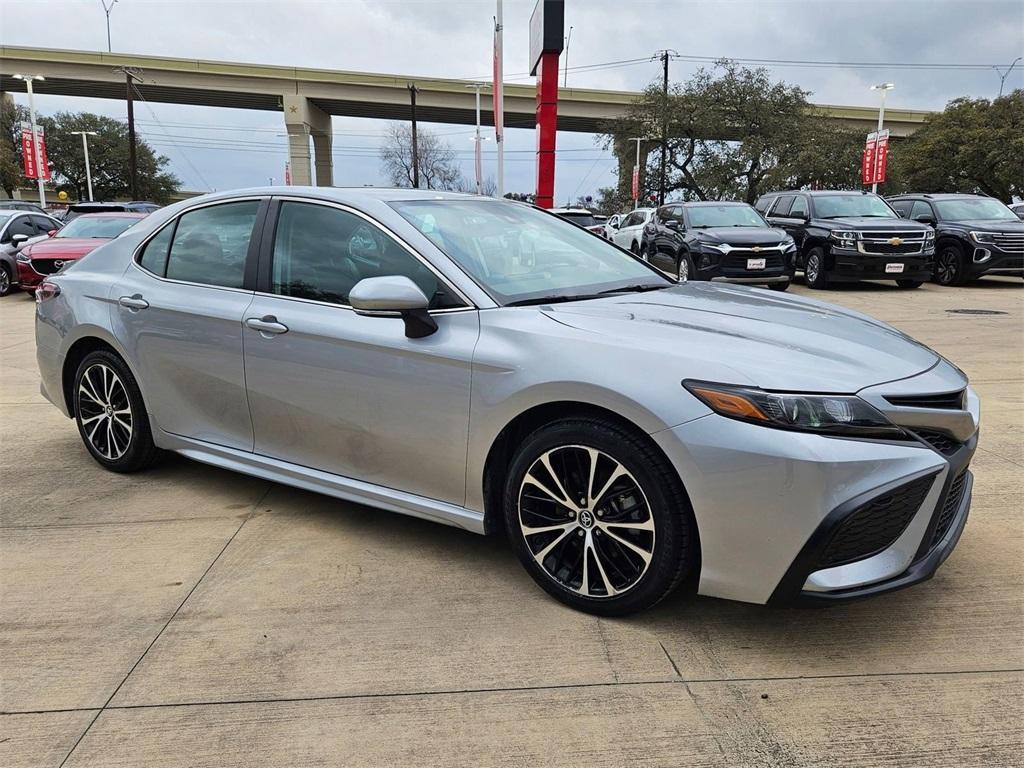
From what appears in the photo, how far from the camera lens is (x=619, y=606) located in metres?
2.72

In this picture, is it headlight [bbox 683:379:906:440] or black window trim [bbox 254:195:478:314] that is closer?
headlight [bbox 683:379:906:440]

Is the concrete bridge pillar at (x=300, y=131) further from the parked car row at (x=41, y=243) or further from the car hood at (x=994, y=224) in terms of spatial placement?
the car hood at (x=994, y=224)

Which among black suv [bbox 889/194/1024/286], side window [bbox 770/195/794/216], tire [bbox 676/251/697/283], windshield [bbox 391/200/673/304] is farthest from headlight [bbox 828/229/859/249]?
windshield [bbox 391/200/673/304]

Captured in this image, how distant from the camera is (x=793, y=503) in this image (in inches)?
90.5

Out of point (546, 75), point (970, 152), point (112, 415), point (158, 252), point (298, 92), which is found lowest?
point (112, 415)

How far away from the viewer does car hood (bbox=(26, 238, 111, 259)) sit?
13.0 m

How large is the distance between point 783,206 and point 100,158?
69.9 meters

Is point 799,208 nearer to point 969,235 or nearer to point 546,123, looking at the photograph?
point 969,235

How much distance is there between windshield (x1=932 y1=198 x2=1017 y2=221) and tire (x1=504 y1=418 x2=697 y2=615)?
14910mm

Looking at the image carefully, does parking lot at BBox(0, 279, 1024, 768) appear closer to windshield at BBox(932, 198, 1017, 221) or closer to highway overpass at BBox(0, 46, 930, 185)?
windshield at BBox(932, 198, 1017, 221)

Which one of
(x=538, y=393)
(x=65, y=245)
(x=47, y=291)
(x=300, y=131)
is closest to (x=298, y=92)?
(x=300, y=131)

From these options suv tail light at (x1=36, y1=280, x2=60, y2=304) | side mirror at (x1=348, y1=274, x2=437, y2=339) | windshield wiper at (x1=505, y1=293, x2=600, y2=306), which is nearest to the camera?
side mirror at (x1=348, y1=274, x2=437, y2=339)

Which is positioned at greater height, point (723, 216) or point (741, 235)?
point (723, 216)

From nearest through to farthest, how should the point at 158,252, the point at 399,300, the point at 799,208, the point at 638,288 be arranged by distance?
the point at 399,300 < the point at 638,288 < the point at 158,252 < the point at 799,208
